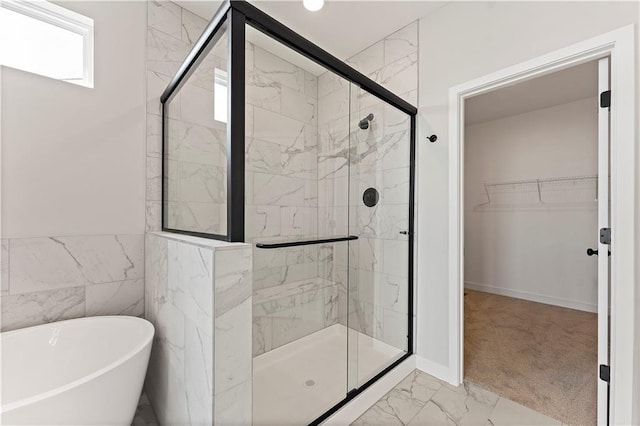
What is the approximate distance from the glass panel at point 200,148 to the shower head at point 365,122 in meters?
1.07

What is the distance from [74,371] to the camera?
1.46m

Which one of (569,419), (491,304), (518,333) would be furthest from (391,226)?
(491,304)

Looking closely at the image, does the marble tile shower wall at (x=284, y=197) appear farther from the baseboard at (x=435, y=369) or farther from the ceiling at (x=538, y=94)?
the ceiling at (x=538, y=94)

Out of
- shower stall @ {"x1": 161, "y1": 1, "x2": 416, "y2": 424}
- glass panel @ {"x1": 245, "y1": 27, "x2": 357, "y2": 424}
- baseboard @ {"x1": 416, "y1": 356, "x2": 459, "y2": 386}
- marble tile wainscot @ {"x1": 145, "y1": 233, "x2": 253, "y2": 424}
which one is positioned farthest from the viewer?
baseboard @ {"x1": 416, "y1": 356, "x2": 459, "y2": 386}

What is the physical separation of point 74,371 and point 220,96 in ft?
5.36

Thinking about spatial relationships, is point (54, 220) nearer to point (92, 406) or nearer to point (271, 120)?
point (92, 406)

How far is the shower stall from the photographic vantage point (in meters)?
1.68

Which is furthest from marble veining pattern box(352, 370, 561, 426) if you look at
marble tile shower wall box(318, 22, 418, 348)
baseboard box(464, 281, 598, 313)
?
baseboard box(464, 281, 598, 313)

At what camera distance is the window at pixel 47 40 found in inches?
61.1

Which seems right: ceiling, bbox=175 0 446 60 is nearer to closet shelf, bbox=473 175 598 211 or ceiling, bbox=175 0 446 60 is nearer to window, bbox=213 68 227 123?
window, bbox=213 68 227 123

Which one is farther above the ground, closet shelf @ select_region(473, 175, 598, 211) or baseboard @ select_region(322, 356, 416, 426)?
closet shelf @ select_region(473, 175, 598, 211)

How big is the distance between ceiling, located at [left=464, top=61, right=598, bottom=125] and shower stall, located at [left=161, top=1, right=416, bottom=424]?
1.85 meters

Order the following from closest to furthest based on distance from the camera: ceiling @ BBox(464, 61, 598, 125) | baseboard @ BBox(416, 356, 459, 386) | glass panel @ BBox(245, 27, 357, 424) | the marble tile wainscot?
1. the marble tile wainscot
2. glass panel @ BBox(245, 27, 357, 424)
3. baseboard @ BBox(416, 356, 459, 386)
4. ceiling @ BBox(464, 61, 598, 125)

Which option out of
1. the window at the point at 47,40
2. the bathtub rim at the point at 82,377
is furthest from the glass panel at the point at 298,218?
the window at the point at 47,40
